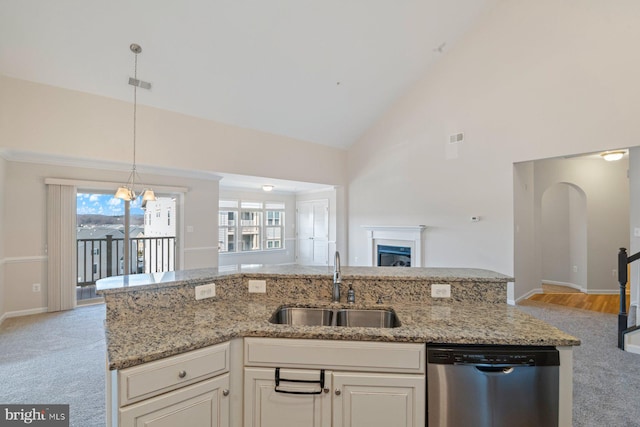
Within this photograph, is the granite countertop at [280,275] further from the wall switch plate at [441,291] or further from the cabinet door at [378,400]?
the cabinet door at [378,400]

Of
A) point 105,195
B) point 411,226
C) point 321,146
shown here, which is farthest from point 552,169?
point 105,195

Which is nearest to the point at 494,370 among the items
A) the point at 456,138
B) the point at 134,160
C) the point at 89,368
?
the point at 89,368

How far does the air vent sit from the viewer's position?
17.2ft

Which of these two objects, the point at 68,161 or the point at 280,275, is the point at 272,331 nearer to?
the point at 280,275

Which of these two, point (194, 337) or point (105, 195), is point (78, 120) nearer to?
point (105, 195)

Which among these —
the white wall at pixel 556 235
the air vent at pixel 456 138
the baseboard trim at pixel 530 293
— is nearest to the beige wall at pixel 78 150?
the air vent at pixel 456 138

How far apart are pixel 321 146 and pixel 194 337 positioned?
5.88m

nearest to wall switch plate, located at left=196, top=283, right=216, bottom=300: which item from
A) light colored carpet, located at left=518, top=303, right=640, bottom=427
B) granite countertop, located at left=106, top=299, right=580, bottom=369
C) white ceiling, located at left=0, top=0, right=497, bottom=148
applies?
granite countertop, located at left=106, top=299, right=580, bottom=369

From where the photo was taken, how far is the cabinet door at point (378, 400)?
4.67 ft

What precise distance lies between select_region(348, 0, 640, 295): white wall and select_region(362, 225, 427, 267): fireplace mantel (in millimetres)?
150

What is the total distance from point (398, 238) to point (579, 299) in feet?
10.7

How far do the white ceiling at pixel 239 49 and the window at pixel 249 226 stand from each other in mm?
3112

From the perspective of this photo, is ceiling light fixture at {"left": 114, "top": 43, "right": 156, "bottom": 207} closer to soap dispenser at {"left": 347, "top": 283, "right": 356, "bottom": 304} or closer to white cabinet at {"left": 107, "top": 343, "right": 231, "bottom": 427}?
white cabinet at {"left": 107, "top": 343, "right": 231, "bottom": 427}

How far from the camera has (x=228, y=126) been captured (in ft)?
17.8
